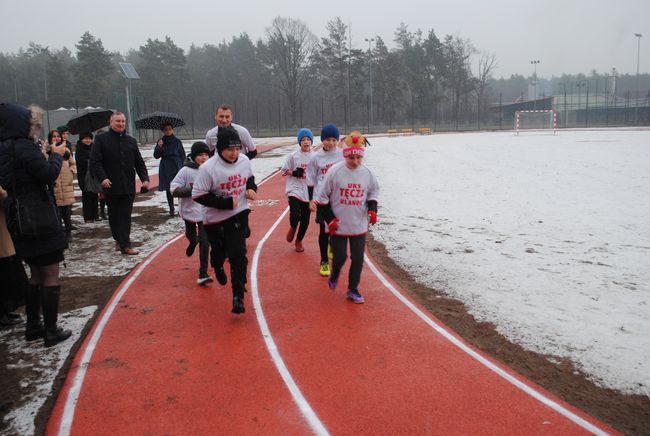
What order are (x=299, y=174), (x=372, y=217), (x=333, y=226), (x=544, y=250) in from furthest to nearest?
1. (x=544, y=250)
2. (x=299, y=174)
3. (x=333, y=226)
4. (x=372, y=217)

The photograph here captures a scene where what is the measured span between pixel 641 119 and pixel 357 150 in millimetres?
65805

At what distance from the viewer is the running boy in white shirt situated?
5352 millimetres

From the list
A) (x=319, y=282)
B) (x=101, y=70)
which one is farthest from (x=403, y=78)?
(x=319, y=282)

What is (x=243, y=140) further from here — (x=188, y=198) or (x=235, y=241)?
(x=235, y=241)

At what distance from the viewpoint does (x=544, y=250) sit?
862 cm

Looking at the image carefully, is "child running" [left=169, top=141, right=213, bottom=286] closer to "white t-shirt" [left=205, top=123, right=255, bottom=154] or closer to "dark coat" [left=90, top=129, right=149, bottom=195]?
"white t-shirt" [left=205, top=123, right=255, bottom=154]

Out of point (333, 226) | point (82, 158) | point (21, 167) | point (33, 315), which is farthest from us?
point (82, 158)

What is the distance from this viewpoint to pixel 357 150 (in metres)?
5.83

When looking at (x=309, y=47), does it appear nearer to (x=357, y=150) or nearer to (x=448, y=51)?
(x=448, y=51)

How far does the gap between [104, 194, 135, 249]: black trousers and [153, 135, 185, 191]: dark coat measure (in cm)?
228

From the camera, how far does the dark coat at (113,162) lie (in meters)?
7.80

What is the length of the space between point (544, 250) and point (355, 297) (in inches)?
168

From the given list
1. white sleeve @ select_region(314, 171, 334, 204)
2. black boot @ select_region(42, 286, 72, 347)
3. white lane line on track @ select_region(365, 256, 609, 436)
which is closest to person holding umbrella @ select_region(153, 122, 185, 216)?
white sleeve @ select_region(314, 171, 334, 204)

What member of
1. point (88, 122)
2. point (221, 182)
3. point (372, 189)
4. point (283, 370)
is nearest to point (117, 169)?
point (88, 122)
